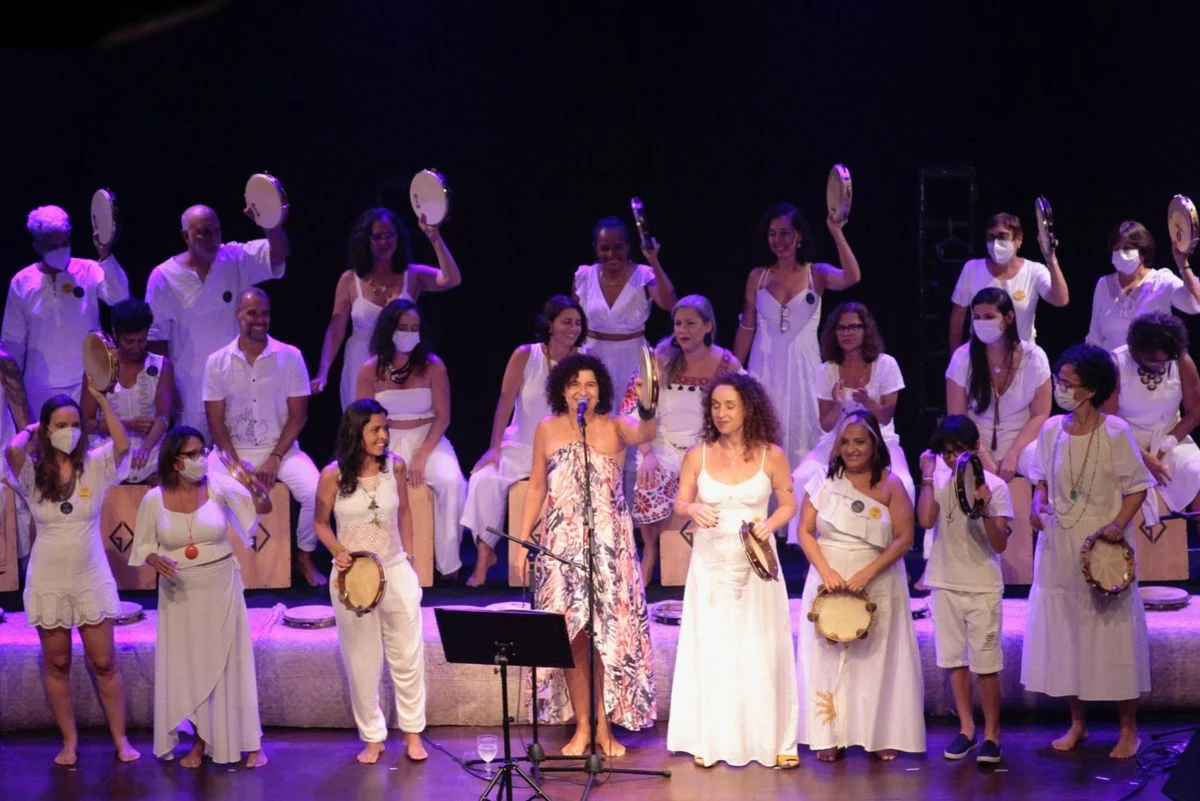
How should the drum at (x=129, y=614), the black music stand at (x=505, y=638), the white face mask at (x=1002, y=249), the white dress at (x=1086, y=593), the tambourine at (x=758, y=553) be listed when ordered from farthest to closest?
the white face mask at (x=1002, y=249), the drum at (x=129, y=614), the white dress at (x=1086, y=593), the tambourine at (x=758, y=553), the black music stand at (x=505, y=638)

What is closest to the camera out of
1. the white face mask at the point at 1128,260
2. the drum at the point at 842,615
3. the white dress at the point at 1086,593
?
the drum at the point at 842,615

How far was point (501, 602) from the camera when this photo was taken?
8242 mm

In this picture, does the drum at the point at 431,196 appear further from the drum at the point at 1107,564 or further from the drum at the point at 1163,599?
the drum at the point at 1163,599

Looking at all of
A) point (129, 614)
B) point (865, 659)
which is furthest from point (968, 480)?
point (129, 614)

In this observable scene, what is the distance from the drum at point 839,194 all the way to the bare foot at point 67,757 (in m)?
4.67

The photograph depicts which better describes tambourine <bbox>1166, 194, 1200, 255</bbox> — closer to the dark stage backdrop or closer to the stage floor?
the dark stage backdrop

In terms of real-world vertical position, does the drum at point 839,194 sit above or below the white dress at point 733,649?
above

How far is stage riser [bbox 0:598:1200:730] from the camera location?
306 inches

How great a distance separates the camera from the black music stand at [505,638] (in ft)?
20.2

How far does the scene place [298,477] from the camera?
868 centimetres

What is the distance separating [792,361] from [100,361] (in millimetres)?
3777

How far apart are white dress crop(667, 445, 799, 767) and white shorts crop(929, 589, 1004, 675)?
701 mm

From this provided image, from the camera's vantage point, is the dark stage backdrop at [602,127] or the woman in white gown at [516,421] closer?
the woman in white gown at [516,421]

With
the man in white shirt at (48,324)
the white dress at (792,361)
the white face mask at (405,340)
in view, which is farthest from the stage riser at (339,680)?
the man in white shirt at (48,324)
